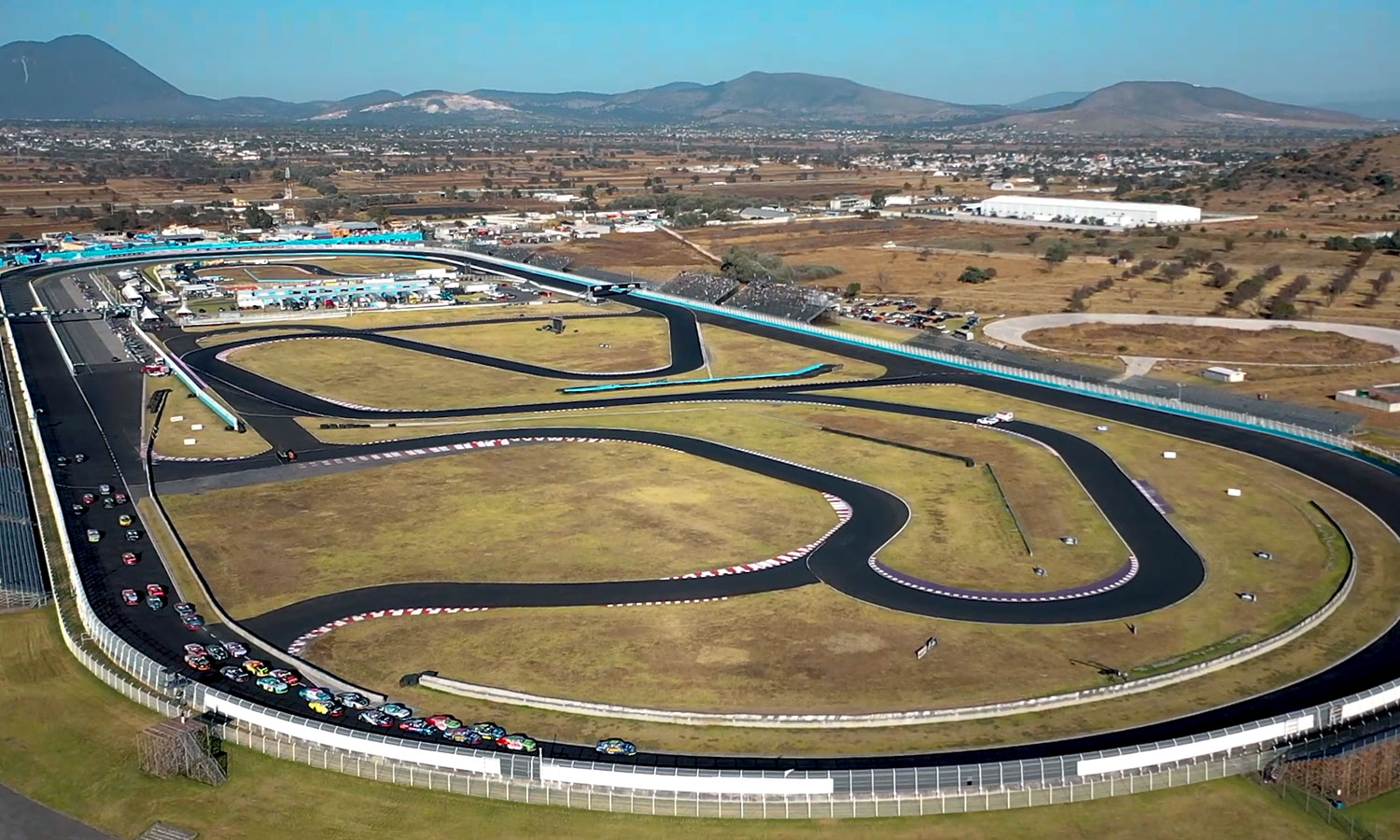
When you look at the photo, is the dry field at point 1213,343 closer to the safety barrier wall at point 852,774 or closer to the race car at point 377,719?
the safety barrier wall at point 852,774

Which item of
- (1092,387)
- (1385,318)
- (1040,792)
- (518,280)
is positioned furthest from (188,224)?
(1040,792)

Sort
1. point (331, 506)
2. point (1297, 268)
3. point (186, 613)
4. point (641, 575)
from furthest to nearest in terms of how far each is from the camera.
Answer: point (1297, 268) → point (331, 506) → point (641, 575) → point (186, 613)

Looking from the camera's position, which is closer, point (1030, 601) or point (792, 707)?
point (792, 707)

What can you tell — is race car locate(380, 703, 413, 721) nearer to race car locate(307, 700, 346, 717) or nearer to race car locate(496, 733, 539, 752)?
race car locate(307, 700, 346, 717)

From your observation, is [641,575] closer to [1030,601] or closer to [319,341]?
[1030,601]

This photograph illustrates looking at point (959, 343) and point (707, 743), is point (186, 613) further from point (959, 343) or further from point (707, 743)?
point (959, 343)

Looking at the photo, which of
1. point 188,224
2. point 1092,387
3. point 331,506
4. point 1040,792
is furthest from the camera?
point 188,224
